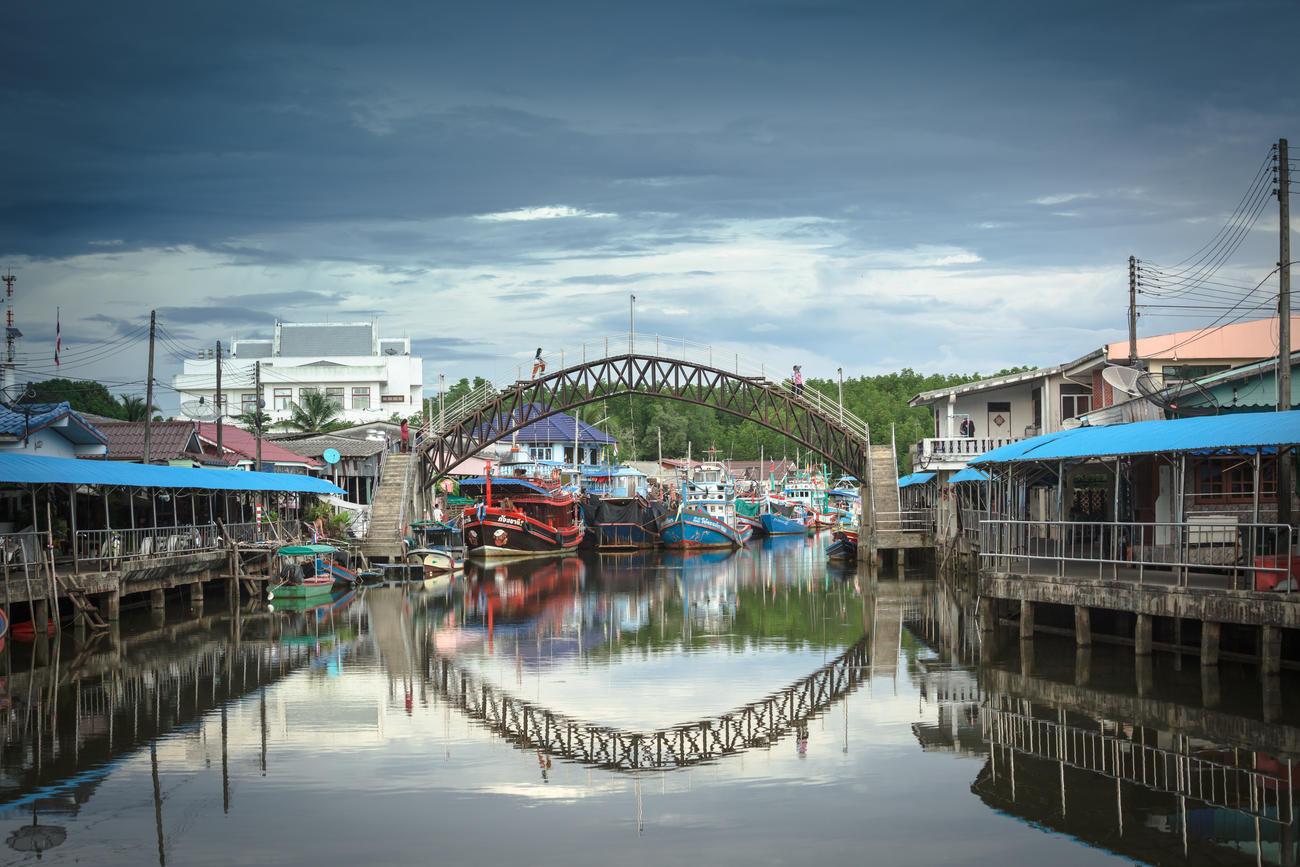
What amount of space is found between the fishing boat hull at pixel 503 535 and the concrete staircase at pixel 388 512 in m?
4.53

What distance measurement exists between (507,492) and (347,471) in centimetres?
740

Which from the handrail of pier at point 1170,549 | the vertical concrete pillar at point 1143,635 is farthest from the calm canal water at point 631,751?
the handrail of pier at point 1170,549

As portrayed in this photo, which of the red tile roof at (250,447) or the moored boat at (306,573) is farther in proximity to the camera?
the red tile roof at (250,447)

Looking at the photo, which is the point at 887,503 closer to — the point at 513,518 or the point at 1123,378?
the point at 513,518

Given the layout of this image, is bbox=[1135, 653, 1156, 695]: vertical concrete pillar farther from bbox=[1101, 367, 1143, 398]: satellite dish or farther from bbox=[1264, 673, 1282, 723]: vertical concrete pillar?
bbox=[1101, 367, 1143, 398]: satellite dish

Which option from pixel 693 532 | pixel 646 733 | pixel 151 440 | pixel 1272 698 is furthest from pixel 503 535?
pixel 1272 698

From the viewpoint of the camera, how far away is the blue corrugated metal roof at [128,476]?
22.3 m

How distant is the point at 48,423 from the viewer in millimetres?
29469

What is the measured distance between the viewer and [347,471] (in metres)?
50.2

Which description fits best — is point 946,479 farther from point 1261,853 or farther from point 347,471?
point 1261,853

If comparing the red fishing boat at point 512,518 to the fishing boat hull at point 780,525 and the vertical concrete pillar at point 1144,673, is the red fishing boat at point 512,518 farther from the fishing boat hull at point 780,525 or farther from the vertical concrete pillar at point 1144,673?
the vertical concrete pillar at point 1144,673

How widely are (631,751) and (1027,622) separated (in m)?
10.3

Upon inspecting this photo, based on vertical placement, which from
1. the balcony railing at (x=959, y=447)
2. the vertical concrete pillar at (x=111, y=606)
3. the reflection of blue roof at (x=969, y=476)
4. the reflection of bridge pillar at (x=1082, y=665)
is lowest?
the reflection of bridge pillar at (x=1082, y=665)

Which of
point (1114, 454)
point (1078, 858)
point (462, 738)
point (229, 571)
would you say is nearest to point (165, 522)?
point (229, 571)
